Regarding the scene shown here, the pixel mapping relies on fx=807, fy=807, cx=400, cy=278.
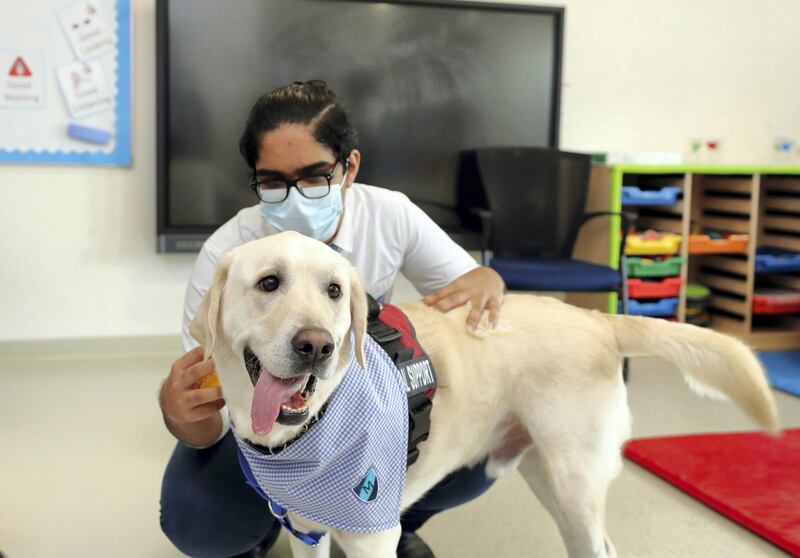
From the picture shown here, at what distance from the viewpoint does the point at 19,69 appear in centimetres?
351

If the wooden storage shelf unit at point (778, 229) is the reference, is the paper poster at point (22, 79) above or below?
above

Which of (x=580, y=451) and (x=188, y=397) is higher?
(x=188, y=397)

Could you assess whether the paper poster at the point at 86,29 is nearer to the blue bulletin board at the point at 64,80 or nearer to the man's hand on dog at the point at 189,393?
the blue bulletin board at the point at 64,80

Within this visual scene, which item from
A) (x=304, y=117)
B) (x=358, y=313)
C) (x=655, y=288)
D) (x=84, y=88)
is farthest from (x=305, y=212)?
(x=655, y=288)

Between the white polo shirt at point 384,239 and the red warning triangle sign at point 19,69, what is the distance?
222 centimetres

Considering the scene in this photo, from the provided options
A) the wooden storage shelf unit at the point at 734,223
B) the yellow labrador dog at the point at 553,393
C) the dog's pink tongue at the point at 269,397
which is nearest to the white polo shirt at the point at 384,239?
the yellow labrador dog at the point at 553,393

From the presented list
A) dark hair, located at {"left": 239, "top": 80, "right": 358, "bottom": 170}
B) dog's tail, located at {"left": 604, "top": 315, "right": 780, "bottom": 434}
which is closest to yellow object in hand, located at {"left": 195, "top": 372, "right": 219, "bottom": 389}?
dark hair, located at {"left": 239, "top": 80, "right": 358, "bottom": 170}

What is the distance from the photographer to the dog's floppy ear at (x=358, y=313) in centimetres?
125

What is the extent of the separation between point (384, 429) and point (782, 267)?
351 cm

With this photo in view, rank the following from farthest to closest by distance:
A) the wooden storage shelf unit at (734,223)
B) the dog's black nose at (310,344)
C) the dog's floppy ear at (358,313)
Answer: the wooden storage shelf unit at (734,223) → the dog's floppy ear at (358,313) → the dog's black nose at (310,344)

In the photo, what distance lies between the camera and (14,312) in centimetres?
368

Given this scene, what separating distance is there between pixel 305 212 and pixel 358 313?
0.47m

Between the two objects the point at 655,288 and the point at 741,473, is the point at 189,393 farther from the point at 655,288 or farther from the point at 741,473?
the point at 655,288

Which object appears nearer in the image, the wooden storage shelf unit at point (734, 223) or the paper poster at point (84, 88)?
the paper poster at point (84, 88)
